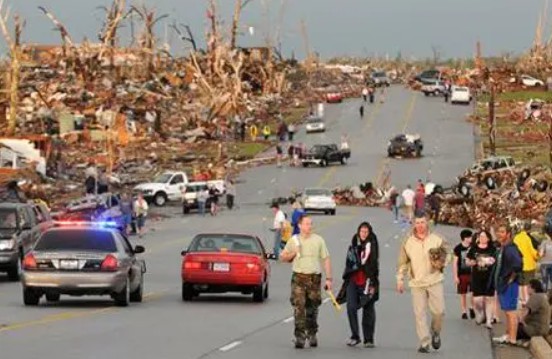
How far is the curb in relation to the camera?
19934 millimetres

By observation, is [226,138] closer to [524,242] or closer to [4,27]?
[4,27]

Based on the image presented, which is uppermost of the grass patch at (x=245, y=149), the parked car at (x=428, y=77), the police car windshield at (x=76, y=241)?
the police car windshield at (x=76, y=241)

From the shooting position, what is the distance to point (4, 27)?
329ft

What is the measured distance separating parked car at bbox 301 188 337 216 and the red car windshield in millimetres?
40751

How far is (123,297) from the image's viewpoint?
2830 centimetres

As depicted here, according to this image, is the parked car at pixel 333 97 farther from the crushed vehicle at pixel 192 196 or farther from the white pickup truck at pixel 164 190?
the crushed vehicle at pixel 192 196

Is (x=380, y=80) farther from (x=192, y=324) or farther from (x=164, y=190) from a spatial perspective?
(x=192, y=324)

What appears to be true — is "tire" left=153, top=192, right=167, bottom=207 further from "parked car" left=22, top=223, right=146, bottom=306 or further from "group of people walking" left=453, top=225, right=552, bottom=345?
"group of people walking" left=453, top=225, right=552, bottom=345

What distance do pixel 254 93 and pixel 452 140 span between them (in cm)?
3660

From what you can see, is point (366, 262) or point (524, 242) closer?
point (366, 262)

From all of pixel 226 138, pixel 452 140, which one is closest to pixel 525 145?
pixel 452 140

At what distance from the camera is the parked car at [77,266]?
27.5 metres

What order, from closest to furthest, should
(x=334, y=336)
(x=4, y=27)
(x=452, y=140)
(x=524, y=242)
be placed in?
(x=334, y=336), (x=524, y=242), (x=4, y=27), (x=452, y=140)

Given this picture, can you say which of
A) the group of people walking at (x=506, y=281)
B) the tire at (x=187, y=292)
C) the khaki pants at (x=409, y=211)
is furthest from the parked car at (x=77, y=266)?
the khaki pants at (x=409, y=211)
